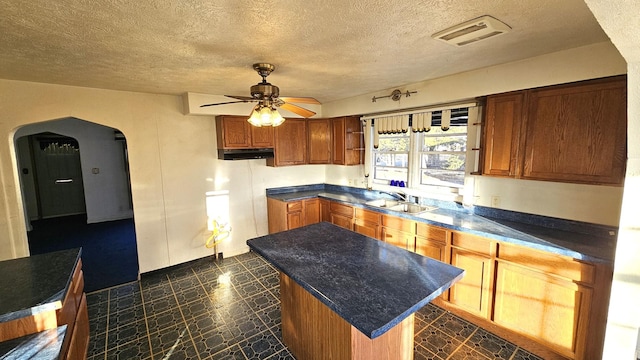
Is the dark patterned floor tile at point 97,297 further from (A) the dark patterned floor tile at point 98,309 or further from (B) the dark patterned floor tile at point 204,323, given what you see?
(B) the dark patterned floor tile at point 204,323

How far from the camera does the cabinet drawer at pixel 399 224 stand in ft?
10.0

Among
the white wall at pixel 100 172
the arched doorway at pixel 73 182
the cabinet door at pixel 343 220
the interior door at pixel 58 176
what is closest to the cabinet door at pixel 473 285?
the cabinet door at pixel 343 220

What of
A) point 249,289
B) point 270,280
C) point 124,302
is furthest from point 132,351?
point 270,280

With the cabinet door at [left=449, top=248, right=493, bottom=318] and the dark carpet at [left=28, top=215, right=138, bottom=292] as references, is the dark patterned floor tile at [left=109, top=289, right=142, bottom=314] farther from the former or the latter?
the cabinet door at [left=449, top=248, right=493, bottom=318]

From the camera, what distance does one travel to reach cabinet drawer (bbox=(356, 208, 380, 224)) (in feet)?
11.5

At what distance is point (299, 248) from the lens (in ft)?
6.97

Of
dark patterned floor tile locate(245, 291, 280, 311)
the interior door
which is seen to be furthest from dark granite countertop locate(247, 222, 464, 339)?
the interior door

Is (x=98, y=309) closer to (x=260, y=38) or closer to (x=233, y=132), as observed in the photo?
(x=233, y=132)

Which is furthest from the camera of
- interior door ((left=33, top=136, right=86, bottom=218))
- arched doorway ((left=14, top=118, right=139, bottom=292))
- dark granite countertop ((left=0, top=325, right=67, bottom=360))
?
interior door ((left=33, top=136, right=86, bottom=218))

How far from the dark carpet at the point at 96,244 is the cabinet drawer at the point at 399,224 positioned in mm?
3346

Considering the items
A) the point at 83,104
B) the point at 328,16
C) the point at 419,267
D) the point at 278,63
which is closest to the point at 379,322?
the point at 419,267

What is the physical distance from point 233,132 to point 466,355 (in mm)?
3592

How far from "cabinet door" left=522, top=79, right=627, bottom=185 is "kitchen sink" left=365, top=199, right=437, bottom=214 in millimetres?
1196

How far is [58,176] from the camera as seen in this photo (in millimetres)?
6613
